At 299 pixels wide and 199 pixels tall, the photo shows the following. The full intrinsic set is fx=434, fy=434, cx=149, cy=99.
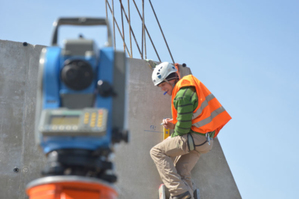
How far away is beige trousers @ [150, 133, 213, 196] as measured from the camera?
478 cm

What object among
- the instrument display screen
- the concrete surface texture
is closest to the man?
the concrete surface texture

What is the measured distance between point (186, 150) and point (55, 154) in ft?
8.14

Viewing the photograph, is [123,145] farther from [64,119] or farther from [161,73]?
[64,119]

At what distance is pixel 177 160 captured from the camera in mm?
5090

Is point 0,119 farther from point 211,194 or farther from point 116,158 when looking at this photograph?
point 211,194

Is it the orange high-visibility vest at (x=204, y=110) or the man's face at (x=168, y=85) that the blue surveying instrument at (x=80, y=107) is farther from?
the man's face at (x=168, y=85)

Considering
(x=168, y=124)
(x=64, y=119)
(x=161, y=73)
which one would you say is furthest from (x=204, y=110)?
(x=64, y=119)

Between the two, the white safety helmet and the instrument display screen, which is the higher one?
the white safety helmet

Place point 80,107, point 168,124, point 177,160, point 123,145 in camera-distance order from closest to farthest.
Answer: point 80,107 < point 177,160 < point 168,124 < point 123,145

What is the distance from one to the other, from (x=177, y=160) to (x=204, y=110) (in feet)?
2.32

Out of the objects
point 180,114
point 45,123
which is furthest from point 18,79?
point 45,123

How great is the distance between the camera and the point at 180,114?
4.69 meters

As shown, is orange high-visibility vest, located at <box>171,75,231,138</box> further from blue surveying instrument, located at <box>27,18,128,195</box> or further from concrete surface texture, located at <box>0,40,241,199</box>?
blue surveying instrument, located at <box>27,18,128,195</box>

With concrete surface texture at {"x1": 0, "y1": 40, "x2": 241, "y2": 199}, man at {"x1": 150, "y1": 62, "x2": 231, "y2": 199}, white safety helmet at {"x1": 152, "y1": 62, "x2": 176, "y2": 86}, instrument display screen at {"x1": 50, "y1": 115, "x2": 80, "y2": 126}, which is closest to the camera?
instrument display screen at {"x1": 50, "y1": 115, "x2": 80, "y2": 126}
